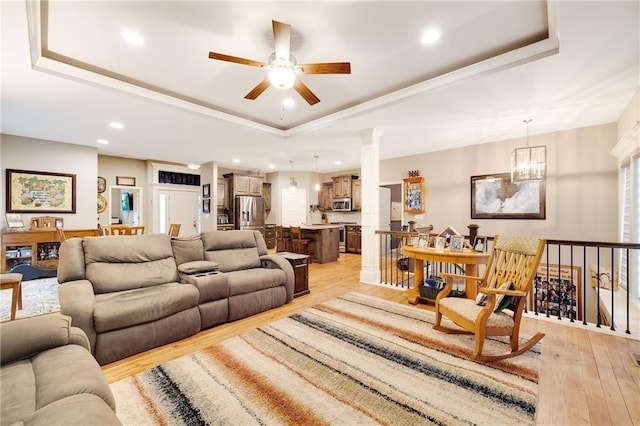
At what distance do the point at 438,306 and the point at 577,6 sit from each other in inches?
102

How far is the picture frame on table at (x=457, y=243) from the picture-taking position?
339cm

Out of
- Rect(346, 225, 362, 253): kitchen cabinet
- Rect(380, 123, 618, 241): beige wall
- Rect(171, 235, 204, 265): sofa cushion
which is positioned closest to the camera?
Rect(171, 235, 204, 265): sofa cushion

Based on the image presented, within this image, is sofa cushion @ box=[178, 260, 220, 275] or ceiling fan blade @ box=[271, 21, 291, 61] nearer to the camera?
ceiling fan blade @ box=[271, 21, 291, 61]

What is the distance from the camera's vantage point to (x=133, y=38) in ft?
8.07

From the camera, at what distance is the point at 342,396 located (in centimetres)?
182

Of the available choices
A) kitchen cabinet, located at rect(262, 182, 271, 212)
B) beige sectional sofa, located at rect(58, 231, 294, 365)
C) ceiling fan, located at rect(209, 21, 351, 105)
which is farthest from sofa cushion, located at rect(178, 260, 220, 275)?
kitchen cabinet, located at rect(262, 182, 271, 212)

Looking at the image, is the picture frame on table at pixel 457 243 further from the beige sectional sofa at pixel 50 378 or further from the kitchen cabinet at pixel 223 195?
the kitchen cabinet at pixel 223 195

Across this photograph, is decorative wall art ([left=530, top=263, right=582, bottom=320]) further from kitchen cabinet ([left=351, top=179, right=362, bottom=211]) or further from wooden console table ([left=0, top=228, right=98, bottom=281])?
wooden console table ([left=0, top=228, right=98, bottom=281])

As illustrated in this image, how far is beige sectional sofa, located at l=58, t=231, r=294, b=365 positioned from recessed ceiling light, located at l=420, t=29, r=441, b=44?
2.99 meters

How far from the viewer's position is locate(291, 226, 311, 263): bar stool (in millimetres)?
6469

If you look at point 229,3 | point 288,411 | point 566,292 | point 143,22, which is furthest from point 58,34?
point 566,292

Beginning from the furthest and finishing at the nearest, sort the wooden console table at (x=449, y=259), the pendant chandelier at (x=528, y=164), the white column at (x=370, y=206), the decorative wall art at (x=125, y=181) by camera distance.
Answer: the decorative wall art at (x=125, y=181) < the white column at (x=370, y=206) < the pendant chandelier at (x=528, y=164) < the wooden console table at (x=449, y=259)

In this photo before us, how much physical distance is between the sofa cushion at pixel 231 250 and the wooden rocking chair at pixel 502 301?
2441 mm

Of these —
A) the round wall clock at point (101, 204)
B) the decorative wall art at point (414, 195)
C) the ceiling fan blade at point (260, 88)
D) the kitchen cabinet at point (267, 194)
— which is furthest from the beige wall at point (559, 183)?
the round wall clock at point (101, 204)
